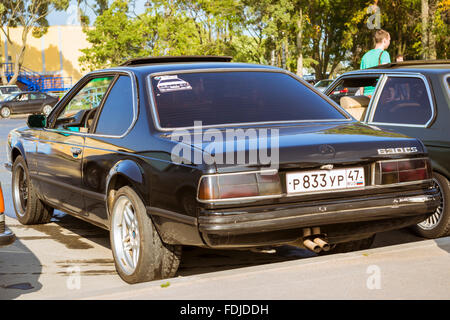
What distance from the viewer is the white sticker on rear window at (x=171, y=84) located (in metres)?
5.31

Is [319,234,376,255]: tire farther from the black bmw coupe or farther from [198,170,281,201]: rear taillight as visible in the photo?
[198,170,281,201]: rear taillight

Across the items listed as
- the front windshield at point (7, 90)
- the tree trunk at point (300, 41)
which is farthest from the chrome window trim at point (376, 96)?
the tree trunk at point (300, 41)

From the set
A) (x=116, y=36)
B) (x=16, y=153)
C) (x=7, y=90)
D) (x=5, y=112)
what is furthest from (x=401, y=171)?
(x=116, y=36)

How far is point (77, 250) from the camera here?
→ 646cm

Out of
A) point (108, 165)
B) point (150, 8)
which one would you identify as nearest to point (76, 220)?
point (108, 165)

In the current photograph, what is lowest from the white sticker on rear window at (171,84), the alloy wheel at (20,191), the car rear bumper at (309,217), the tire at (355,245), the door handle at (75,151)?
the tire at (355,245)

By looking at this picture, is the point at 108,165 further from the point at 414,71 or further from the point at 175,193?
the point at 414,71

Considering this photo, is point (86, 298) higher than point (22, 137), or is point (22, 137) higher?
point (22, 137)

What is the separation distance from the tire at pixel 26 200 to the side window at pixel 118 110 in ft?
6.01

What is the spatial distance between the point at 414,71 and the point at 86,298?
399 centimetres

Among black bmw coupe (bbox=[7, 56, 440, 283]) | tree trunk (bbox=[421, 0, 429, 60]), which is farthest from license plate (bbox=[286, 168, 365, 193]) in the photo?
tree trunk (bbox=[421, 0, 429, 60])

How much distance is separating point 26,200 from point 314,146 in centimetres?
410

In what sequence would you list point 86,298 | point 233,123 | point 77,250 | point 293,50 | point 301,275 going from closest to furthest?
1. point 86,298
2. point 301,275
3. point 233,123
4. point 77,250
5. point 293,50

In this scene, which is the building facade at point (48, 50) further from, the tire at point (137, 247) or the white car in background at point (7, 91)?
the tire at point (137, 247)
